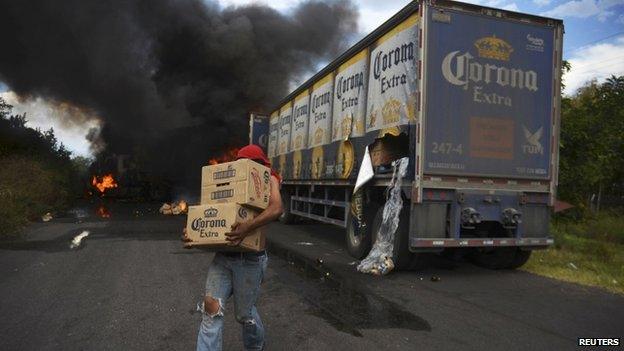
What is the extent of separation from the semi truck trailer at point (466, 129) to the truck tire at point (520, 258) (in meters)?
0.02

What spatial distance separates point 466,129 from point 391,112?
3.78 feet

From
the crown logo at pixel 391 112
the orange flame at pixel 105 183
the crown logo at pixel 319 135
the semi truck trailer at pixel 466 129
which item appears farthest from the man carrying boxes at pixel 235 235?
the orange flame at pixel 105 183

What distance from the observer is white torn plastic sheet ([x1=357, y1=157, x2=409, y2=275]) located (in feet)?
22.4

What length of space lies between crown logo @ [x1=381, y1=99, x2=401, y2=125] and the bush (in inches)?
313

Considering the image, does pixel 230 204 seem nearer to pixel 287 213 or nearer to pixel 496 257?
pixel 496 257

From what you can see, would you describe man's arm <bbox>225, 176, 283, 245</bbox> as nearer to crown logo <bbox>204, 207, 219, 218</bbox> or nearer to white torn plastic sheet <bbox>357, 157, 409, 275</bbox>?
crown logo <bbox>204, 207, 219, 218</bbox>

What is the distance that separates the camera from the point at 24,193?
14.1m

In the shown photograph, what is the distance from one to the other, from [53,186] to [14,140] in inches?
140

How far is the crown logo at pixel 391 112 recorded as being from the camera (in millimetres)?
7187

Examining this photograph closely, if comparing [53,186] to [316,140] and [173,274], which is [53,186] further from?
[173,274]

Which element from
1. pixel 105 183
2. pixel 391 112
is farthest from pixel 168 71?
pixel 391 112

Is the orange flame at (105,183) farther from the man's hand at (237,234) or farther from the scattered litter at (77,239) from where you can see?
the man's hand at (237,234)

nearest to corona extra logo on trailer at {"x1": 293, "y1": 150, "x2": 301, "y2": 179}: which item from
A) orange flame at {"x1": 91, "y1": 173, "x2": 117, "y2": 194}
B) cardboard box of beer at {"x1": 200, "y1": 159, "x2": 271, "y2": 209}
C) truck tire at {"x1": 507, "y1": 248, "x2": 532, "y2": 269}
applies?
truck tire at {"x1": 507, "y1": 248, "x2": 532, "y2": 269}

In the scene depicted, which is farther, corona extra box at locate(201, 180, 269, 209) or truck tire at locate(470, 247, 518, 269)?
truck tire at locate(470, 247, 518, 269)
